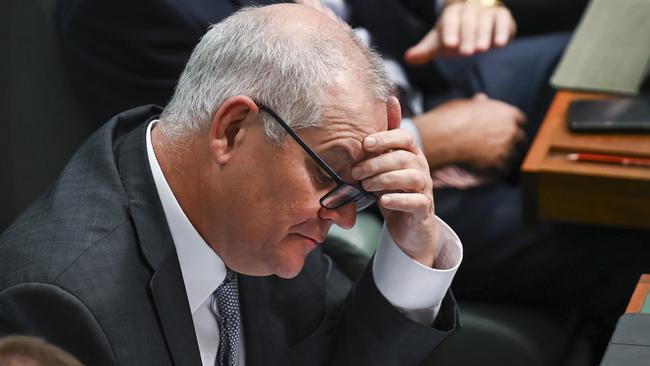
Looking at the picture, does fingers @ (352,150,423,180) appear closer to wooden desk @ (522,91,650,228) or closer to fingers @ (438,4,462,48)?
wooden desk @ (522,91,650,228)

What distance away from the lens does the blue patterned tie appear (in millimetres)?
1345

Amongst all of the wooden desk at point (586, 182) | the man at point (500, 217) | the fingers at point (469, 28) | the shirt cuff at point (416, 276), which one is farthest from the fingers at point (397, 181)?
the fingers at point (469, 28)

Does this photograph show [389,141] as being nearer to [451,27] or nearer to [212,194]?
[212,194]

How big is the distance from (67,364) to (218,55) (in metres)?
0.51

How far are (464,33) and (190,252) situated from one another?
87cm

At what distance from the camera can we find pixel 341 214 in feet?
4.10

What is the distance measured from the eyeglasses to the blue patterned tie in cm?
18

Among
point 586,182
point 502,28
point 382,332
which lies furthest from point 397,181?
point 502,28

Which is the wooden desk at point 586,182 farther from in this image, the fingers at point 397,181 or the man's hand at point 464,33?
the fingers at point 397,181

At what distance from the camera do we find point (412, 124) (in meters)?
2.04

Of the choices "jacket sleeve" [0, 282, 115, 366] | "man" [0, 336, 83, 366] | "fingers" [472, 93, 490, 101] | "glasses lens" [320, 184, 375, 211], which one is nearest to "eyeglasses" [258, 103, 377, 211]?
"glasses lens" [320, 184, 375, 211]

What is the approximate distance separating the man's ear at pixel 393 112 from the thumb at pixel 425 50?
686mm

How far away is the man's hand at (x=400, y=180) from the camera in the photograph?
4.05 ft

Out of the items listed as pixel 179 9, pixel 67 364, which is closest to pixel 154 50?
pixel 179 9
